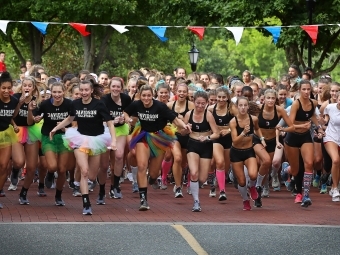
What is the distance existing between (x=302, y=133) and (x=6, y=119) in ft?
15.6

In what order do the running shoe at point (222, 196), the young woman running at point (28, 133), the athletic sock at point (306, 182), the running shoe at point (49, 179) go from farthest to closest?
the running shoe at point (49, 179), the running shoe at point (222, 196), the athletic sock at point (306, 182), the young woman running at point (28, 133)

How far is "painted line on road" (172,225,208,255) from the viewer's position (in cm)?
1166

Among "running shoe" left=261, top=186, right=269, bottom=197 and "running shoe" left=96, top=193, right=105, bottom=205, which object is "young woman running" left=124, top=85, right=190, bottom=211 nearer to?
"running shoe" left=96, top=193, right=105, bottom=205

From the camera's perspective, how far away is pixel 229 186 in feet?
70.2

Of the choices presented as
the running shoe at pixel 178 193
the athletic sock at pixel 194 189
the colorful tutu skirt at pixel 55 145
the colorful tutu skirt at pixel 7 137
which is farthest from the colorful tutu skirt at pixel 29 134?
the running shoe at pixel 178 193

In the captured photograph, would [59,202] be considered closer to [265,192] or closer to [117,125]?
[117,125]

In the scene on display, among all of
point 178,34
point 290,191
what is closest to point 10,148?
point 290,191

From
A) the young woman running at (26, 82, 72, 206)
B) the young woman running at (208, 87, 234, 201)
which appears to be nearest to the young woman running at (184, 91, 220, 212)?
the young woman running at (208, 87, 234, 201)

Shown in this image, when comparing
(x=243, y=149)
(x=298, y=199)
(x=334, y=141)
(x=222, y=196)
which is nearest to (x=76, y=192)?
(x=222, y=196)

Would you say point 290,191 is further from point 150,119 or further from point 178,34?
point 178,34

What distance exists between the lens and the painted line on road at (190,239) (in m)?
11.7

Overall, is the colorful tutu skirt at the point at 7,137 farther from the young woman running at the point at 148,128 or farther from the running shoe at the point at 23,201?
the young woman running at the point at 148,128

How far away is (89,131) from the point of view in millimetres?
15633

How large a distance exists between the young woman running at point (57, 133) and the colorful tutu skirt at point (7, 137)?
670 millimetres
